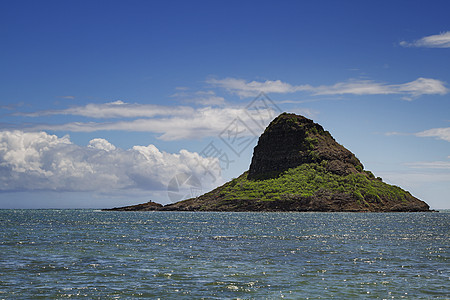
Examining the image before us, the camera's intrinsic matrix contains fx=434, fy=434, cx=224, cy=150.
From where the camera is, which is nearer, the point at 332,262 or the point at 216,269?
the point at 216,269

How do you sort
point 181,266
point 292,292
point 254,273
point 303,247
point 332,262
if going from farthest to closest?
point 303,247 → point 332,262 → point 181,266 → point 254,273 → point 292,292

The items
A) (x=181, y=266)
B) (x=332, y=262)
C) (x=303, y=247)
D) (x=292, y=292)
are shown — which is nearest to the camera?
(x=292, y=292)

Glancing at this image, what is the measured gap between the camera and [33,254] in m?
45.1

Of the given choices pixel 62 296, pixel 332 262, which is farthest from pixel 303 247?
pixel 62 296

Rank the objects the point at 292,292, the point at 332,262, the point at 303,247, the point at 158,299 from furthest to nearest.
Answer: the point at 303,247 < the point at 332,262 < the point at 292,292 < the point at 158,299

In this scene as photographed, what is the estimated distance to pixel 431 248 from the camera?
2152 inches

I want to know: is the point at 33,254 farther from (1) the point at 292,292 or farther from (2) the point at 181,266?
(1) the point at 292,292

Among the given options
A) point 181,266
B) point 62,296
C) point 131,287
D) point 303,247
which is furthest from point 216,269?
point 303,247

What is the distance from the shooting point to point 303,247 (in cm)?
5438

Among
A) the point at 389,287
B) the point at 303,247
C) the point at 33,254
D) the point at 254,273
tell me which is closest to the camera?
the point at 389,287

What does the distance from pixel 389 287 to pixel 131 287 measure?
17.4 meters

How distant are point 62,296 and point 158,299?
587 centimetres

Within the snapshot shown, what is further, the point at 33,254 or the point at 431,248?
the point at 431,248

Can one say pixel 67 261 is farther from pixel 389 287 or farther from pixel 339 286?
pixel 389 287
